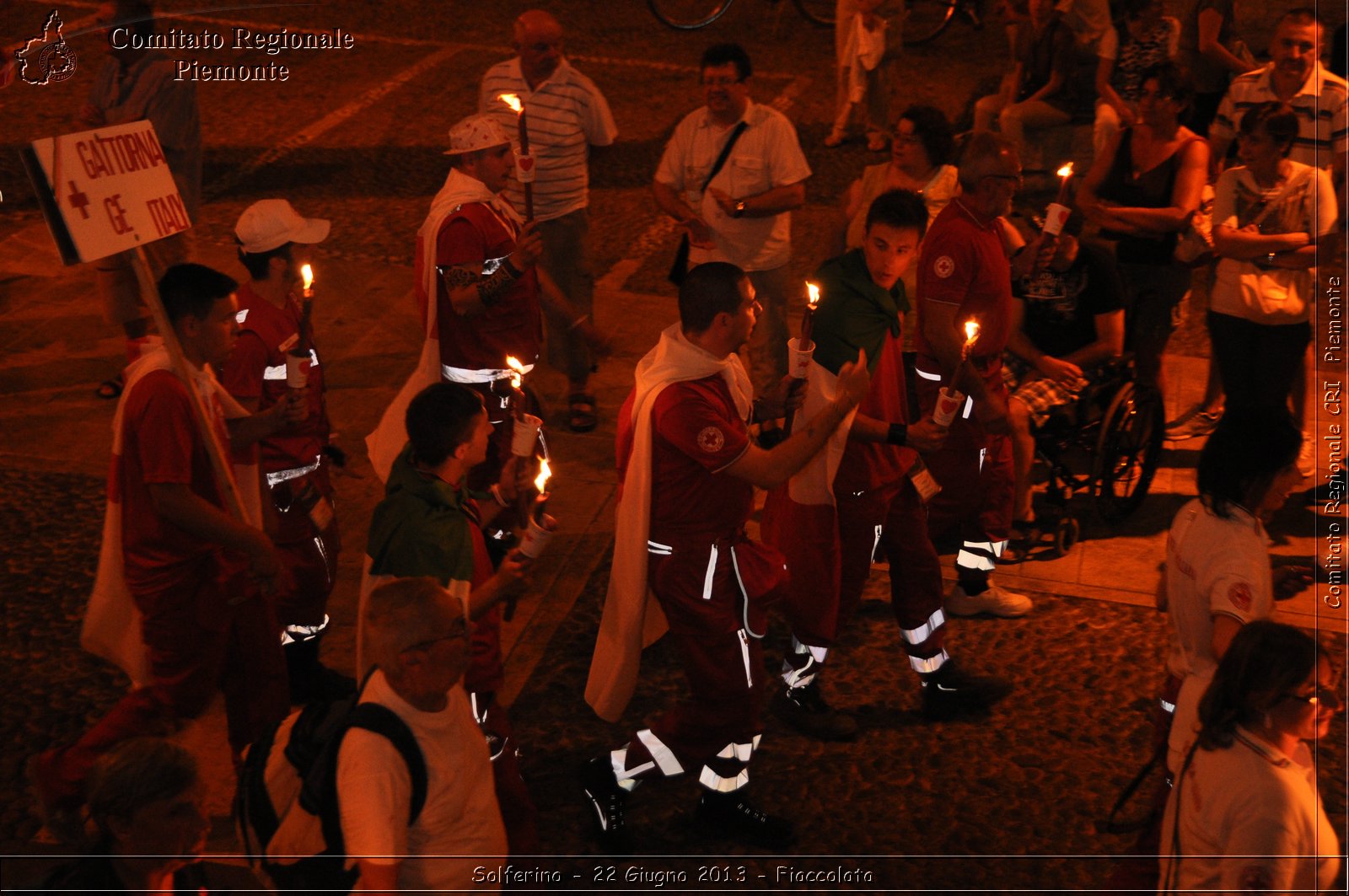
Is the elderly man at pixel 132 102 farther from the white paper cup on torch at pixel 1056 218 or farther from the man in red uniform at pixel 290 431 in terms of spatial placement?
the white paper cup on torch at pixel 1056 218

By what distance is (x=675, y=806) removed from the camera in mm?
5160

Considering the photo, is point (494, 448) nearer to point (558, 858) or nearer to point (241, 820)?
point (558, 858)

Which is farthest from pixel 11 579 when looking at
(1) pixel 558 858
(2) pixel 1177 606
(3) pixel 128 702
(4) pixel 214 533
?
(2) pixel 1177 606

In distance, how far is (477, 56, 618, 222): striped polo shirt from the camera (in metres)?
7.55

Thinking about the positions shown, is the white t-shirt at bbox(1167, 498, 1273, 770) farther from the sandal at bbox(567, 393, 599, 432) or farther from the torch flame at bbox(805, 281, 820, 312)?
the sandal at bbox(567, 393, 599, 432)

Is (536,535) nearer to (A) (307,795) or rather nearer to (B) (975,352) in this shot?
(A) (307,795)

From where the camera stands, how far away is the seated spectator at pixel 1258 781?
3.34 meters

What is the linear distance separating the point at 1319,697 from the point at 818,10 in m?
13.4

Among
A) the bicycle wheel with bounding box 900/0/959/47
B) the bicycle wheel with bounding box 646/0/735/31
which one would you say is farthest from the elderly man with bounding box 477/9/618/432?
the bicycle wheel with bounding box 646/0/735/31

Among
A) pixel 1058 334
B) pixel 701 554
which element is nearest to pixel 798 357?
pixel 701 554

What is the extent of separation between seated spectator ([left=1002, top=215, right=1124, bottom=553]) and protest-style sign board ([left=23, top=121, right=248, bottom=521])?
3.80 m

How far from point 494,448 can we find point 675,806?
187cm

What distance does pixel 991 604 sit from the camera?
6344 mm

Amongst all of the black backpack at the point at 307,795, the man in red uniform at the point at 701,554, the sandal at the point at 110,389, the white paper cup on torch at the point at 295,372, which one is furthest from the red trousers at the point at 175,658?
the sandal at the point at 110,389
